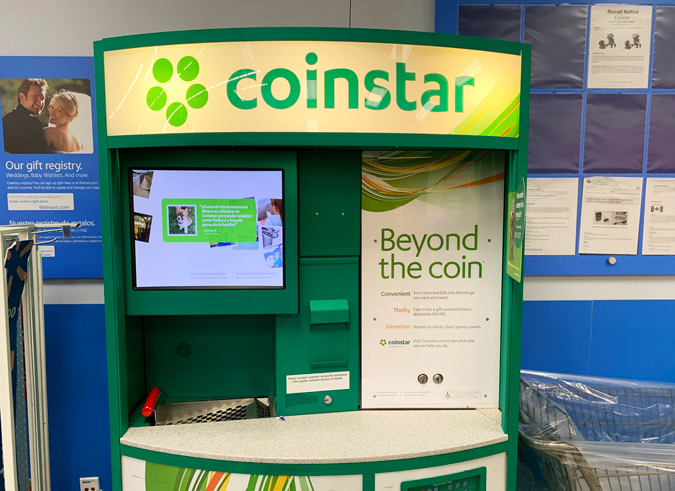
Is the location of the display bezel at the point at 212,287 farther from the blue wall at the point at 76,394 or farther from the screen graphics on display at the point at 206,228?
the blue wall at the point at 76,394

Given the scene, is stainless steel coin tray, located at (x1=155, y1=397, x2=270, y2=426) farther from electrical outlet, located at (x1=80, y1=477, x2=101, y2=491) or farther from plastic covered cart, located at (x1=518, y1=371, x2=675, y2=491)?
plastic covered cart, located at (x1=518, y1=371, x2=675, y2=491)

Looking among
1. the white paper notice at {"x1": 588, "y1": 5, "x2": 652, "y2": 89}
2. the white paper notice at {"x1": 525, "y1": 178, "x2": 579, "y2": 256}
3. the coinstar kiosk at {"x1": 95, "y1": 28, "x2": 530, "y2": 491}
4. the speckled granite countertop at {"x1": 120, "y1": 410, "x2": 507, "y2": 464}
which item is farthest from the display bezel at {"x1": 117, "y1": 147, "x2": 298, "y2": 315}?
the white paper notice at {"x1": 588, "y1": 5, "x2": 652, "y2": 89}

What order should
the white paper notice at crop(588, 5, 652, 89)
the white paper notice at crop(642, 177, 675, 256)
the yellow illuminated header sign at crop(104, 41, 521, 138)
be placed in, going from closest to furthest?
the yellow illuminated header sign at crop(104, 41, 521, 138) < the white paper notice at crop(588, 5, 652, 89) < the white paper notice at crop(642, 177, 675, 256)

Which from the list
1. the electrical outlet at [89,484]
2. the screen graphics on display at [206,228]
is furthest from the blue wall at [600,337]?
the electrical outlet at [89,484]

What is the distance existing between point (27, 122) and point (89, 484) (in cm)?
189

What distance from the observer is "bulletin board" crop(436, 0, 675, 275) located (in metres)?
2.33

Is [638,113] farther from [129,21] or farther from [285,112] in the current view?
[129,21]

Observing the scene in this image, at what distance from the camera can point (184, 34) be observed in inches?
59.7

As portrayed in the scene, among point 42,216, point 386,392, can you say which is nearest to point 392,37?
point 386,392

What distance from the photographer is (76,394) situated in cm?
244

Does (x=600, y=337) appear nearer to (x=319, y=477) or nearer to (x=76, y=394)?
(x=319, y=477)

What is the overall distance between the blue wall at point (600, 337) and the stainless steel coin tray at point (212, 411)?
4.82ft

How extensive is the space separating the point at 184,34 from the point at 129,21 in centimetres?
99

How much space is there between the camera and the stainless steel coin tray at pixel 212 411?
190 cm
